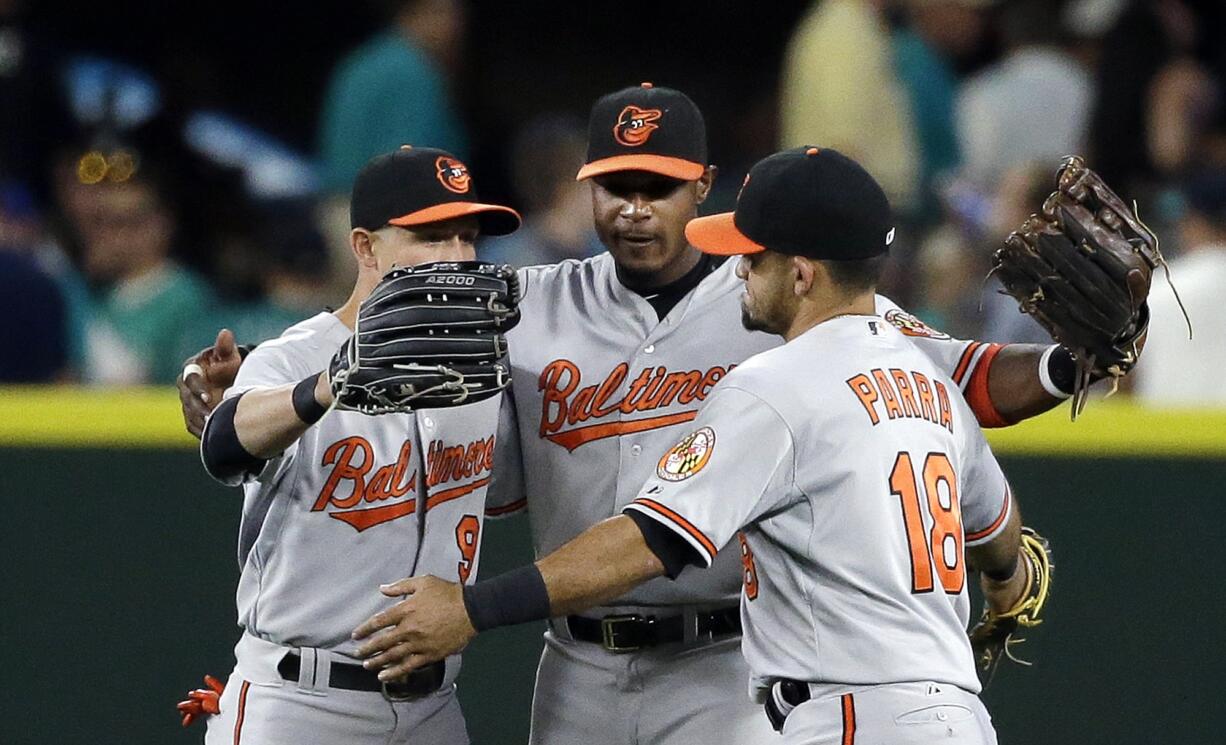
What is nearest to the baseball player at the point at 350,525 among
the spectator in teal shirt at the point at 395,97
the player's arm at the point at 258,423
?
the player's arm at the point at 258,423

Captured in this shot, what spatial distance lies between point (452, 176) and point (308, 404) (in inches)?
28.1

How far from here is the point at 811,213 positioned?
3455mm

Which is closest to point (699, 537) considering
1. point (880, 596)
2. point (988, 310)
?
point (880, 596)

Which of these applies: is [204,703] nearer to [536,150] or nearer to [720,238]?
[720,238]

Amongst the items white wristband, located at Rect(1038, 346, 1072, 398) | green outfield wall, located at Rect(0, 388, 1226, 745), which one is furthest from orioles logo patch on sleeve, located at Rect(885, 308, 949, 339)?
green outfield wall, located at Rect(0, 388, 1226, 745)

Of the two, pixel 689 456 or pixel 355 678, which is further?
pixel 355 678

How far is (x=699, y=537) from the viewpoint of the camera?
3279mm

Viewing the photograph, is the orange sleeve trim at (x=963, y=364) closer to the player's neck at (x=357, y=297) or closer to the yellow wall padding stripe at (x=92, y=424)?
the player's neck at (x=357, y=297)

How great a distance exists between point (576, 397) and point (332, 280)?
3552mm

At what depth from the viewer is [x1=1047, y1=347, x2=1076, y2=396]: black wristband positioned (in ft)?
12.6

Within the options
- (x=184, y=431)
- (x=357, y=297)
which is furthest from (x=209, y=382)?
(x=184, y=431)

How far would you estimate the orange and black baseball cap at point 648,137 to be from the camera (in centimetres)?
408

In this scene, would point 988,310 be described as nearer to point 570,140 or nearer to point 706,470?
point 570,140

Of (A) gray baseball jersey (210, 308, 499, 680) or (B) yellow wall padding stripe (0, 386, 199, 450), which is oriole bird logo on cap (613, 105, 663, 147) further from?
(B) yellow wall padding stripe (0, 386, 199, 450)
